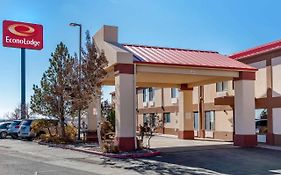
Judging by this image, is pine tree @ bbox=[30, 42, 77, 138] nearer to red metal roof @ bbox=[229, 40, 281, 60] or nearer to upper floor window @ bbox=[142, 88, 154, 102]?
red metal roof @ bbox=[229, 40, 281, 60]

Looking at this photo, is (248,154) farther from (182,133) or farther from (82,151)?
(182,133)

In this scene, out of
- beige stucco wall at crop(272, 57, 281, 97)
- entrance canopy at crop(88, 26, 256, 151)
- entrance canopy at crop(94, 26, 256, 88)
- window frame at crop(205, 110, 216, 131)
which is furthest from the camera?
window frame at crop(205, 110, 216, 131)

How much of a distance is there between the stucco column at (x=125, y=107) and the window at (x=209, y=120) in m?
12.6

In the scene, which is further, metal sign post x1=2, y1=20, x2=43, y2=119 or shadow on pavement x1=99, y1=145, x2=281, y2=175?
metal sign post x1=2, y1=20, x2=43, y2=119

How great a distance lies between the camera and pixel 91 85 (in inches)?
859

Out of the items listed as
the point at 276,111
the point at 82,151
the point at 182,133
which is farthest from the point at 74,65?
the point at 276,111

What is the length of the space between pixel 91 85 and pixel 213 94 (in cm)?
1306

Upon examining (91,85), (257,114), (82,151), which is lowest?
(82,151)

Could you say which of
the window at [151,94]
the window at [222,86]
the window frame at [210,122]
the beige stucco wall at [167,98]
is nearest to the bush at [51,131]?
the window frame at [210,122]

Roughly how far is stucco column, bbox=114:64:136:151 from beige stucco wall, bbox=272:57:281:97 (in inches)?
357

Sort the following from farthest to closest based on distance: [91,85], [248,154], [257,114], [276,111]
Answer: [257,114], [276,111], [91,85], [248,154]

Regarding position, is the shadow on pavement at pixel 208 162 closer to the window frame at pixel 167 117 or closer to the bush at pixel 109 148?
the bush at pixel 109 148

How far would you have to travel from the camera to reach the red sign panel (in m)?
44.9

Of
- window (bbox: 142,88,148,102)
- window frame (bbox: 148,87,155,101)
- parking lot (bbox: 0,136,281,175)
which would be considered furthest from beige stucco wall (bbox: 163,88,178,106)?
parking lot (bbox: 0,136,281,175)
